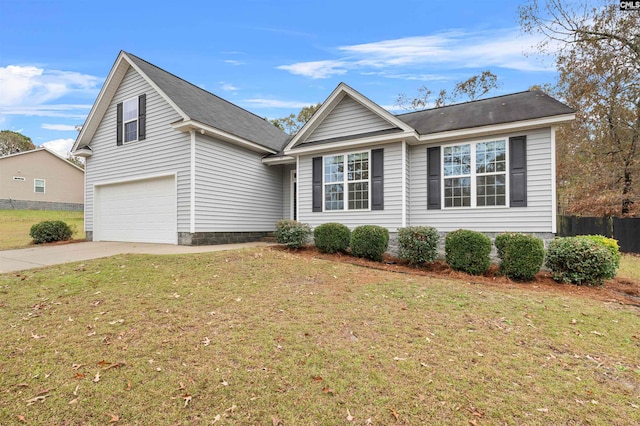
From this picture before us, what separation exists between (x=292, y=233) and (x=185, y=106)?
5.77m

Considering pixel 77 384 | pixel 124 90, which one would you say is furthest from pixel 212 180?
pixel 77 384

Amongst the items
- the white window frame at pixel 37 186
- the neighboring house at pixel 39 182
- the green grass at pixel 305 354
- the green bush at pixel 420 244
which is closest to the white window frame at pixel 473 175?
the green bush at pixel 420 244

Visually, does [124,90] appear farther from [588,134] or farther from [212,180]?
[588,134]

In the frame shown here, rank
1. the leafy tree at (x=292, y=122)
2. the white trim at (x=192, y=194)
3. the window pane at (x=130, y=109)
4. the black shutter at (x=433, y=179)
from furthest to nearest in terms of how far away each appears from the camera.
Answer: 1. the leafy tree at (x=292, y=122)
2. the window pane at (x=130, y=109)
3. the white trim at (x=192, y=194)
4. the black shutter at (x=433, y=179)

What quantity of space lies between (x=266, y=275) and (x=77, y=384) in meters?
3.78

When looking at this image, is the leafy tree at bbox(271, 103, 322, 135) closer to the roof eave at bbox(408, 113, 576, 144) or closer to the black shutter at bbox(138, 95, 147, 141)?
the black shutter at bbox(138, 95, 147, 141)

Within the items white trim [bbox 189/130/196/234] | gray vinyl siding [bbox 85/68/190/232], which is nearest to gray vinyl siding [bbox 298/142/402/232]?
white trim [bbox 189/130/196/234]

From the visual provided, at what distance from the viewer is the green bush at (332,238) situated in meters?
9.31

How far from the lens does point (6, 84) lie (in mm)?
12141

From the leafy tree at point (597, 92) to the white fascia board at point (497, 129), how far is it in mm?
10882

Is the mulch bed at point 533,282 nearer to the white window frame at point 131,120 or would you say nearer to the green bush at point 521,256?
the green bush at point 521,256

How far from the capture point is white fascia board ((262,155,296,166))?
1263cm

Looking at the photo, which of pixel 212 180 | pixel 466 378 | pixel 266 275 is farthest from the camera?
pixel 212 180

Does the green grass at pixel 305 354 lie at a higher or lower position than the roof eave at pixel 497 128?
lower
